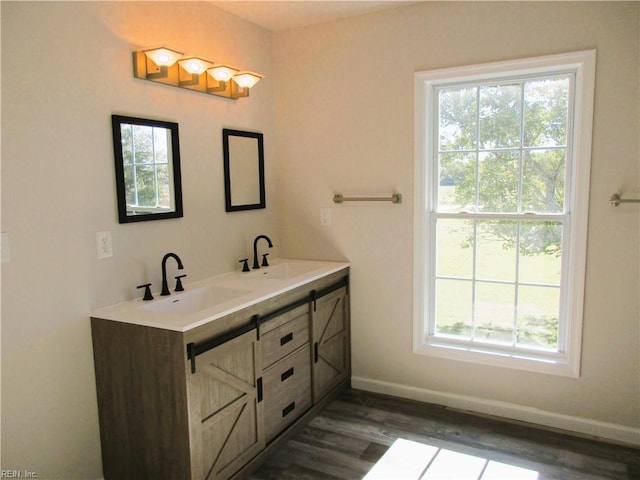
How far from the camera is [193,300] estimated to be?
8.46 feet

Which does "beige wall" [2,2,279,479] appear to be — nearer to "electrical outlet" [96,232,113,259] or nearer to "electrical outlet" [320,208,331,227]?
"electrical outlet" [96,232,113,259]

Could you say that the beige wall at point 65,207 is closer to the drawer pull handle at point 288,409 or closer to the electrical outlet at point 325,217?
the drawer pull handle at point 288,409

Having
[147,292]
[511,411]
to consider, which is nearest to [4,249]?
[147,292]

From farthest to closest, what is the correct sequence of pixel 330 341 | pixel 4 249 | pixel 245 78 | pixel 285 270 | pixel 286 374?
pixel 285 270 < pixel 330 341 < pixel 245 78 < pixel 286 374 < pixel 4 249

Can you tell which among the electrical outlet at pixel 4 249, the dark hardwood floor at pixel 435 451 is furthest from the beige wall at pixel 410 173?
the electrical outlet at pixel 4 249

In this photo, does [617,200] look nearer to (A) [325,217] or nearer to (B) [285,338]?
(A) [325,217]

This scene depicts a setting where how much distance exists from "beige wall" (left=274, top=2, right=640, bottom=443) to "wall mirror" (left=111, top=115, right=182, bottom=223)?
104 centimetres

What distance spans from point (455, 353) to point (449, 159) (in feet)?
4.03

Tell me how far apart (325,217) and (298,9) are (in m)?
1.34

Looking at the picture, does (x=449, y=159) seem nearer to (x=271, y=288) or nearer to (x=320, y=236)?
(x=320, y=236)

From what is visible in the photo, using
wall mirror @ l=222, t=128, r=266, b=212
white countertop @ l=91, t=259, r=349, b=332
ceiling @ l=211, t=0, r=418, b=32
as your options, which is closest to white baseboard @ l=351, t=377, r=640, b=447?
white countertop @ l=91, t=259, r=349, b=332

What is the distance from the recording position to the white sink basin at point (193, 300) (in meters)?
2.37

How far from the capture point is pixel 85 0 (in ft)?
6.96

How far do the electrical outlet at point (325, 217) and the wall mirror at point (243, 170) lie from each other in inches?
16.3
